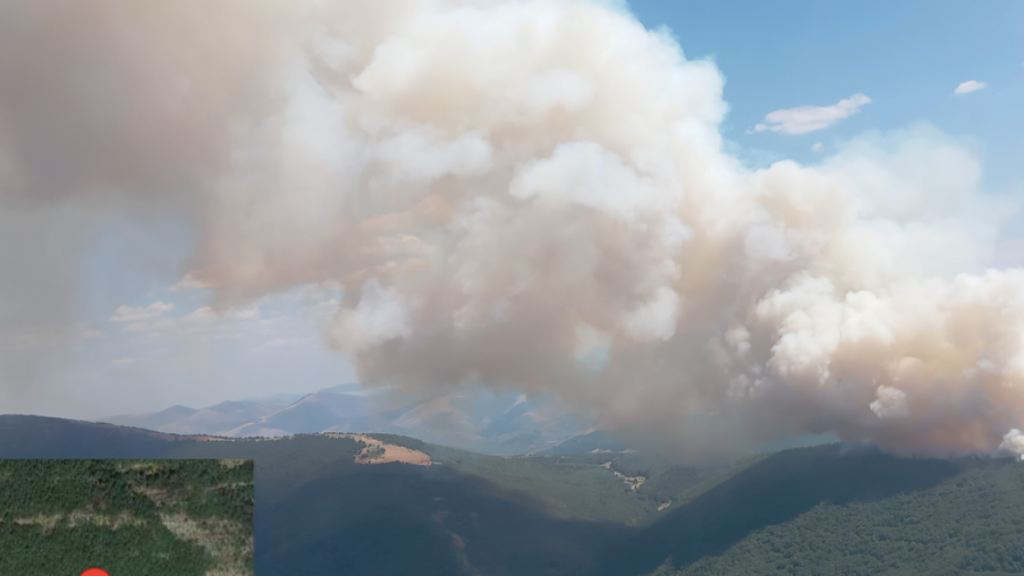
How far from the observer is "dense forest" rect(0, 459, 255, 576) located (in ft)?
70.0

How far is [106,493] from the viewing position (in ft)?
72.0

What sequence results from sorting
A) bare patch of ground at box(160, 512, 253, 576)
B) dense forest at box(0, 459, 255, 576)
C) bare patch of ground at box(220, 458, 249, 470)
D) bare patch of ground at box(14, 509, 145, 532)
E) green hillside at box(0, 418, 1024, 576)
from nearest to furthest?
dense forest at box(0, 459, 255, 576) < bare patch of ground at box(14, 509, 145, 532) < bare patch of ground at box(160, 512, 253, 576) < bare patch of ground at box(220, 458, 249, 470) < green hillside at box(0, 418, 1024, 576)

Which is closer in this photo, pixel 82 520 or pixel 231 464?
pixel 82 520

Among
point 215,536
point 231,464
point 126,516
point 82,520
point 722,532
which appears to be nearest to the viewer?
point 82,520

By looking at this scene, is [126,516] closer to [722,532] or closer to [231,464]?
[231,464]

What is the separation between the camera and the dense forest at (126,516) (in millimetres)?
21328

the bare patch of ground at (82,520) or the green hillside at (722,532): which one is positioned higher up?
the bare patch of ground at (82,520)

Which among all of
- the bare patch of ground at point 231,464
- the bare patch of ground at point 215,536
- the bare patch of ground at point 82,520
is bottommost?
the bare patch of ground at point 215,536

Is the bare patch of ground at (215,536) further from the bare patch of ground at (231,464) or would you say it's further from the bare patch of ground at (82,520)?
the bare patch of ground at (231,464)

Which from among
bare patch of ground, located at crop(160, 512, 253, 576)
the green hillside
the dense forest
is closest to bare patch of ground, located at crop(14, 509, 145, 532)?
the dense forest

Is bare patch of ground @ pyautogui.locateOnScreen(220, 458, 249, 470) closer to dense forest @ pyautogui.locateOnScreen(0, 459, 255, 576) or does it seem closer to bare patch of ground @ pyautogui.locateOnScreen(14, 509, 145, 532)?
dense forest @ pyautogui.locateOnScreen(0, 459, 255, 576)

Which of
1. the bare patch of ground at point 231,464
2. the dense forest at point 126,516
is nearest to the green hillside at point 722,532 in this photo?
the dense forest at point 126,516

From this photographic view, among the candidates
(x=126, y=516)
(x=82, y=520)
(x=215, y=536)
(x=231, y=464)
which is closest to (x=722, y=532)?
(x=215, y=536)

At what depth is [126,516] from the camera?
71.8ft
